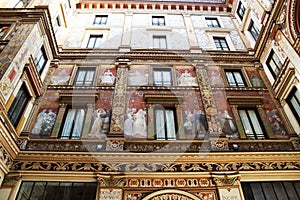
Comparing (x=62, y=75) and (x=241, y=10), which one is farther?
(x=241, y=10)

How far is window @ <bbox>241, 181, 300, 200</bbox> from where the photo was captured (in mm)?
7652

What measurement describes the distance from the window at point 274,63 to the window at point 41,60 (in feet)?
34.8

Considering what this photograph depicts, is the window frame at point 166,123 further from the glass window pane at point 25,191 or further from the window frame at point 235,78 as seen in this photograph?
the glass window pane at point 25,191

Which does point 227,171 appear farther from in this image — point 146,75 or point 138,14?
point 138,14

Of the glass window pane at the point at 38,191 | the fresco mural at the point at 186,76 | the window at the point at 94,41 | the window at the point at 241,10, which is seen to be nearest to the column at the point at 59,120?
the glass window pane at the point at 38,191

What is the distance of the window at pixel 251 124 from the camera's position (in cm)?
952

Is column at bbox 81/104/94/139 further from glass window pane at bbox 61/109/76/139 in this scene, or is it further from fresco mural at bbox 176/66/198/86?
fresco mural at bbox 176/66/198/86

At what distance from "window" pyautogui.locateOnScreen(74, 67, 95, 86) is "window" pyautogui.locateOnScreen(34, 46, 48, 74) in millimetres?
1551

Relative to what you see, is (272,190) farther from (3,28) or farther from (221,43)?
(3,28)

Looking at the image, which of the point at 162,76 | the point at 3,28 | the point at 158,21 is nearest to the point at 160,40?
the point at 158,21

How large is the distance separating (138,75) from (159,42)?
142 inches

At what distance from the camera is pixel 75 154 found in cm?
816

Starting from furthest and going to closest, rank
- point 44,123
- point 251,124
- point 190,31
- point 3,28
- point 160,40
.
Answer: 1. point 190,31
2. point 160,40
3. point 3,28
4. point 251,124
5. point 44,123

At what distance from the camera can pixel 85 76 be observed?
11.6 m
